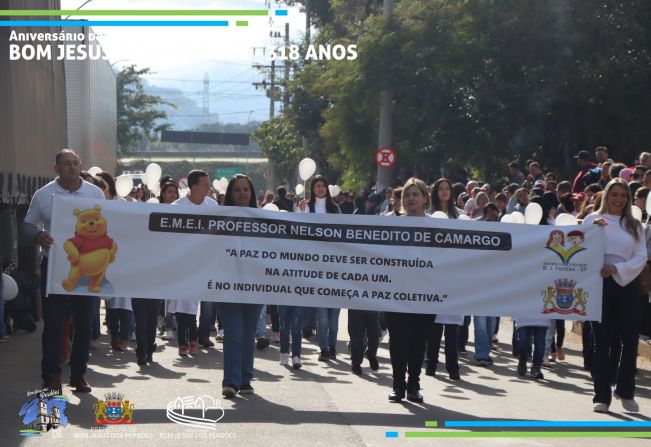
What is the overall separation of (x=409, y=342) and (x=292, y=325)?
277cm

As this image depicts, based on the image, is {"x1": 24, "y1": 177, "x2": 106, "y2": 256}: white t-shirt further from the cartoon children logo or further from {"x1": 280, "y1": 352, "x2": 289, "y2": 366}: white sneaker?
the cartoon children logo

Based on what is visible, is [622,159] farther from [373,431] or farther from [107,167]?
[373,431]

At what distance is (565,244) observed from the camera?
420 inches

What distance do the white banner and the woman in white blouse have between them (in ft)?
0.34

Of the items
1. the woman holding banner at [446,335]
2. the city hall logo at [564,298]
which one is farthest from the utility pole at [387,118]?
the city hall logo at [564,298]

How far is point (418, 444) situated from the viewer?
853 centimetres

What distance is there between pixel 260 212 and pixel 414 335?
1.61 m

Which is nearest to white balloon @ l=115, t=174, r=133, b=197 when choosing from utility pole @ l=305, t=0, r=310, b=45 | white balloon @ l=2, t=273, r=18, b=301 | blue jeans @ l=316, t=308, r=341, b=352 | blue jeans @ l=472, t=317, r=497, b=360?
white balloon @ l=2, t=273, r=18, b=301

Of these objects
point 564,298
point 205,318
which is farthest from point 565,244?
point 205,318

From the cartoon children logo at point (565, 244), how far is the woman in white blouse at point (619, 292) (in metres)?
0.20

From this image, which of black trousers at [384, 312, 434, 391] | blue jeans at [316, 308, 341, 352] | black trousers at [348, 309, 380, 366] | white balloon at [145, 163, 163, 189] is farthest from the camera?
white balloon at [145, 163, 163, 189]

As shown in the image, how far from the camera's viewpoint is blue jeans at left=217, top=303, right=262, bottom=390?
1041 centimetres

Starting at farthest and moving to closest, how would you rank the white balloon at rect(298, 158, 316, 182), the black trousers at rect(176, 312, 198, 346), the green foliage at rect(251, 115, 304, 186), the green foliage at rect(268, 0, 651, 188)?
the green foliage at rect(251, 115, 304, 186) → the green foliage at rect(268, 0, 651, 188) → the white balloon at rect(298, 158, 316, 182) → the black trousers at rect(176, 312, 198, 346)

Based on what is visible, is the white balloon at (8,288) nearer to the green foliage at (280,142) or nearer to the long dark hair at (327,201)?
the long dark hair at (327,201)
